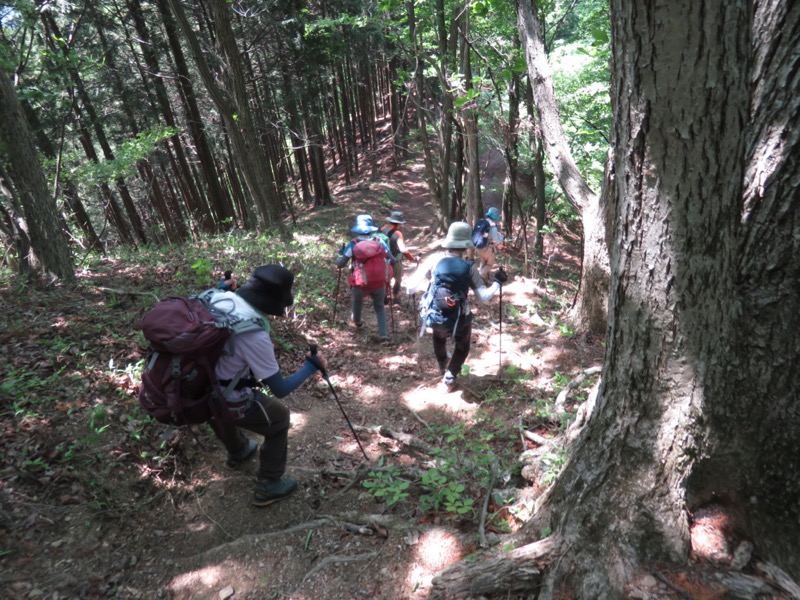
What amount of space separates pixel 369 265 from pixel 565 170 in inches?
144

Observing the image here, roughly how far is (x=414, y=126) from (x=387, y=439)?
107ft

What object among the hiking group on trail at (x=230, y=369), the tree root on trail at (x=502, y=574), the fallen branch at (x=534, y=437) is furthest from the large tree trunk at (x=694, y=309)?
the hiking group on trail at (x=230, y=369)

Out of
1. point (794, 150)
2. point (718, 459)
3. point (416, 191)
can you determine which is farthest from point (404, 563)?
point (416, 191)

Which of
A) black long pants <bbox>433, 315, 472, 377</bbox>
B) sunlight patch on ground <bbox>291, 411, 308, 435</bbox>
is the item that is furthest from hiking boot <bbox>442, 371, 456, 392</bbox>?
sunlight patch on ground <bbox>291, 411, 308, 435</bbox>

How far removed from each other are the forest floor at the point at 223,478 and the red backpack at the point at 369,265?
146 centimetres

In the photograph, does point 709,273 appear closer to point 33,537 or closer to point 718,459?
point 718,459

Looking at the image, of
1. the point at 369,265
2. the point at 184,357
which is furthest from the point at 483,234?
the point at 184,357

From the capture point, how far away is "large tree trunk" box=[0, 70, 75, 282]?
6.59m

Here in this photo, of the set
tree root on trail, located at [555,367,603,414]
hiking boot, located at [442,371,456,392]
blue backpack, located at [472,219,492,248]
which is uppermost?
blue backpack, located at [472,219,492,248]

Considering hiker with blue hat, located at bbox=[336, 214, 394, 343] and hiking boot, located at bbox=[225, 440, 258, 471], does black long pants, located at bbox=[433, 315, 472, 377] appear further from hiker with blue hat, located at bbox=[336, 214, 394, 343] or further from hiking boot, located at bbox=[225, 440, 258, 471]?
hiking boot, located at bbox=[225, 440, 258, 471]

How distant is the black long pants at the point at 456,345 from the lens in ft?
18.0

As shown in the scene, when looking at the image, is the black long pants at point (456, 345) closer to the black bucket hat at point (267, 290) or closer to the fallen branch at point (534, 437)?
the fallen branch at point (534, 437)

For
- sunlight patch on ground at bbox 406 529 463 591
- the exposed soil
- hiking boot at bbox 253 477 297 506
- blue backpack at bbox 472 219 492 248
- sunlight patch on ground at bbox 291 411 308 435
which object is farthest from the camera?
blue backpack at bbox 472 219 492 248

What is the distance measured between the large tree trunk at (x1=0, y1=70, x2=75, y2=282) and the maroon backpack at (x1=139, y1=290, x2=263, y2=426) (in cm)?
540
